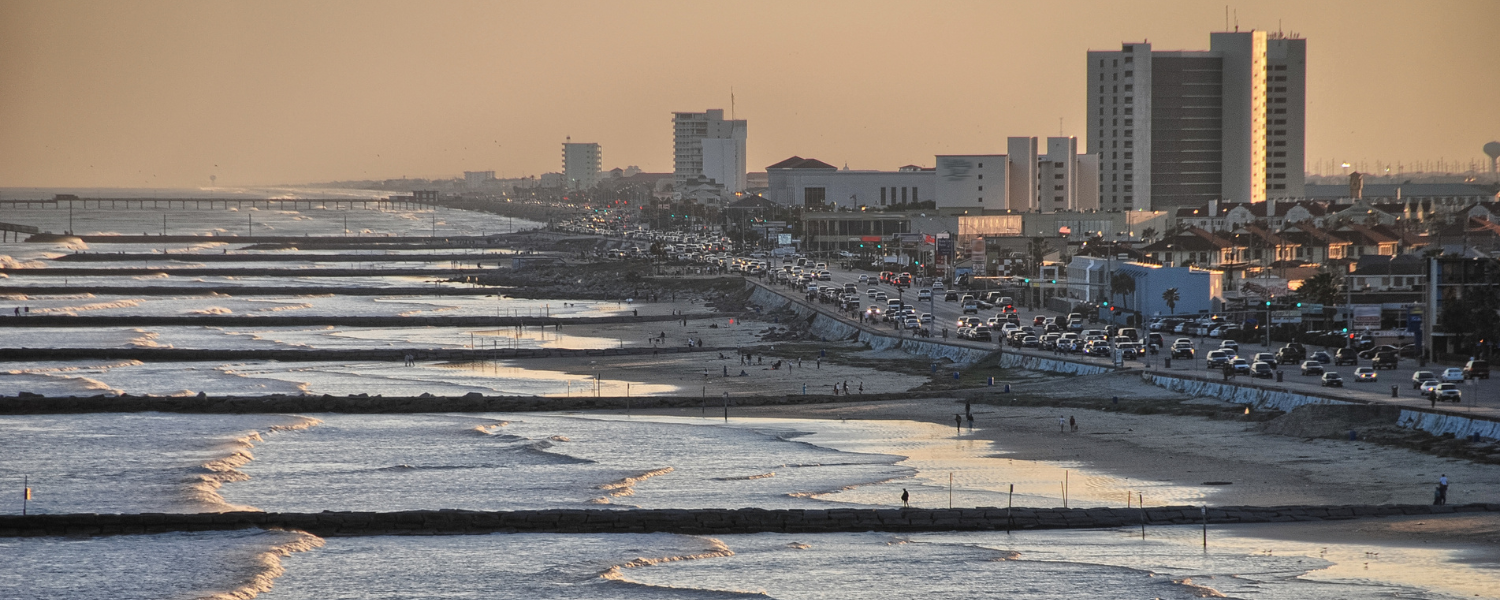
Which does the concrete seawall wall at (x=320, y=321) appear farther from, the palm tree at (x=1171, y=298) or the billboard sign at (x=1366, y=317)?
the billboard sign at (x=1366, y=317)

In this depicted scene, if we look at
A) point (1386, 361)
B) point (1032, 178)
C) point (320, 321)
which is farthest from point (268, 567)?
point (1032, 178)

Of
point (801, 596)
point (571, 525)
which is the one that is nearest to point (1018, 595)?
point (801, 596)

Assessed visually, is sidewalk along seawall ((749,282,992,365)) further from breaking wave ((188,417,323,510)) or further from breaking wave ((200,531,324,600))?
breaking wave ((200,531,324,600))

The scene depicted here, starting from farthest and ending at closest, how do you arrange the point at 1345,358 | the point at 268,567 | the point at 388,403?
the point at 388,403, the point at 1345,358, the point at 268,567

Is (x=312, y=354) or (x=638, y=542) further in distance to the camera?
(x=312, y=354)

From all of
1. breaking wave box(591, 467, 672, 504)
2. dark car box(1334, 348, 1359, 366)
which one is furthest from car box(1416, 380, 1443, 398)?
breaking wave box(591, 467, 672, 504)

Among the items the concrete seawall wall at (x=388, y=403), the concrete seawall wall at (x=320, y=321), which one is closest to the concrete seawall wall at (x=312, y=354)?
the concrete seawall wall at (x=320, y=321)

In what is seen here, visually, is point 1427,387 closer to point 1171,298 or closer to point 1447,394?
point 1447,394
